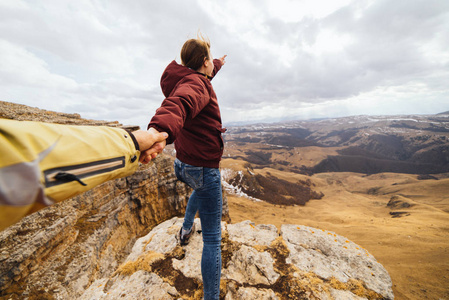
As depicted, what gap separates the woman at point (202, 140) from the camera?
189 centimetres

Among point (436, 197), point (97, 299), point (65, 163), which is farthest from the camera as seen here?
point (436, 197)

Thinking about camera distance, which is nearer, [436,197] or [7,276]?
[7,276]

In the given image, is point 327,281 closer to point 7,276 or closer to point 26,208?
point 26,208

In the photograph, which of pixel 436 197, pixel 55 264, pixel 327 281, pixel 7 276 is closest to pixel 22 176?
pixel 327 281

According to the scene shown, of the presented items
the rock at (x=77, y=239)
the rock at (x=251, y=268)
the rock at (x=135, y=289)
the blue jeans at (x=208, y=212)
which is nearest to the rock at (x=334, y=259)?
the rock at (x=251, y=268)

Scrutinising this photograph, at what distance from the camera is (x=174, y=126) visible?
141 centimetres

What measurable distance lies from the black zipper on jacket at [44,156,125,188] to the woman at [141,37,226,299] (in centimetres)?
76

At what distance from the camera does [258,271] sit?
3471 millimetres

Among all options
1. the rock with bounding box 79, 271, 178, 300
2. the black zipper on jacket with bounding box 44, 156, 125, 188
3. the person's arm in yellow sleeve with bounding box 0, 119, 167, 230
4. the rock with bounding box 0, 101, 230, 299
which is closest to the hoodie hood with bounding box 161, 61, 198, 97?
the person's arm in yellow sleeve with bounding box 0, 119, 167, 230

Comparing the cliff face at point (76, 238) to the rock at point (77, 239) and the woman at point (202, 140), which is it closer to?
the rock at point (77, 239)

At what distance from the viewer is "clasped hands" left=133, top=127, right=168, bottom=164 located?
4.23 feet

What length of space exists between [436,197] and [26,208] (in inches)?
1611

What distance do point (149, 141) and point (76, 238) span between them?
7.03m

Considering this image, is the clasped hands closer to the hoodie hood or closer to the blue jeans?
the blue jeans
